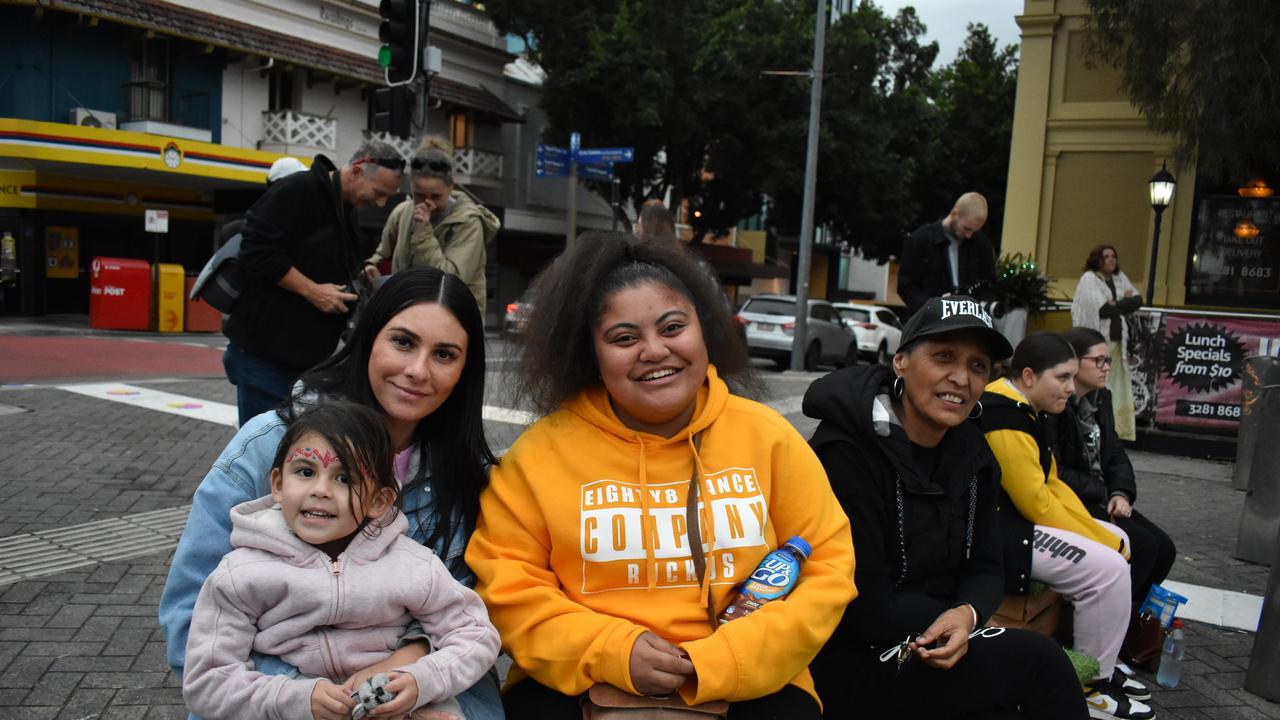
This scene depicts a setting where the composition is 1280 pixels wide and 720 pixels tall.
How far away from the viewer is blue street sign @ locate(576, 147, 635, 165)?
20984 millimetres

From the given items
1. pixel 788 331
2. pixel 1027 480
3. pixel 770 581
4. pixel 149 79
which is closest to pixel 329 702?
pixel 770 581

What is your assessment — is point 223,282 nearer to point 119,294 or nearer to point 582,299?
point 582,299

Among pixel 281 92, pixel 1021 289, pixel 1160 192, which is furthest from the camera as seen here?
pixel 281 92

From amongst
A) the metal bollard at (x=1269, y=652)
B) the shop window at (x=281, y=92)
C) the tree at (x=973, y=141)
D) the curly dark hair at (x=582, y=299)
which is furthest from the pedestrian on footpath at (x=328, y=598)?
the tree at (x=973, y=141)

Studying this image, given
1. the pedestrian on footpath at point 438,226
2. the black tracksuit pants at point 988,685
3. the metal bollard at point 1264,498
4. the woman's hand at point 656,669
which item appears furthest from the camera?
the metal bollard at point 1264,498

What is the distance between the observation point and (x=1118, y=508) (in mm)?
4141

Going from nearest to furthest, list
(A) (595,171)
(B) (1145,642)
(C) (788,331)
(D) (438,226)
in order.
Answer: (B) (1145,642) → (D) (438,226) → (C) (788,331) → (A) (595,171)

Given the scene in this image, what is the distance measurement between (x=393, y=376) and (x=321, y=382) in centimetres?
21

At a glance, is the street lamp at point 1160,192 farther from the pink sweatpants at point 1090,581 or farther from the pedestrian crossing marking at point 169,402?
the pink sweatpants at point 1090,581

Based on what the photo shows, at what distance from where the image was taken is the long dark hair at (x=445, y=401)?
7.84 ft

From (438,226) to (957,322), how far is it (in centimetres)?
346

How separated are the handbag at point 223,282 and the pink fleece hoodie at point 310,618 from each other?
7.84 ft

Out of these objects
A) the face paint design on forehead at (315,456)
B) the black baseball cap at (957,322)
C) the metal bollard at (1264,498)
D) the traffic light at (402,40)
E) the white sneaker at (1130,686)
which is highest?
the traffic light at (402,40)

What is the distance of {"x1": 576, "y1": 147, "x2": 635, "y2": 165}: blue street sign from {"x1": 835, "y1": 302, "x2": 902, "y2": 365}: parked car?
636 centimetres
